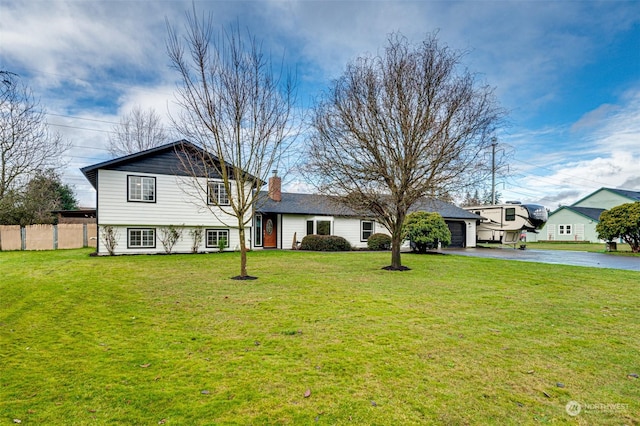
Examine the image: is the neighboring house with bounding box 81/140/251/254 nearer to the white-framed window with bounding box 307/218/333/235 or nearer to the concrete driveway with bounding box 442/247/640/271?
the white-framed window with bounding box 307/218/333/235

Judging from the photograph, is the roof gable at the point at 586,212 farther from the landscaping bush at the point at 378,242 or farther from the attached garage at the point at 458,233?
the landscaping bush at the point at 378,242

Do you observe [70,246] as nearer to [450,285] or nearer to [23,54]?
[23,54]

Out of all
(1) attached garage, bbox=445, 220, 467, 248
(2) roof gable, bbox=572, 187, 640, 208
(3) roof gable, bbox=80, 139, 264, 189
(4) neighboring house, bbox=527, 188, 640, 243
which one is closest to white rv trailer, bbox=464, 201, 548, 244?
(1) attached garage, bbox=445, 220, 467, 248

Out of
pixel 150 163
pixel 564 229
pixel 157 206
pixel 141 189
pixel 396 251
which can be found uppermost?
pixel 150 163

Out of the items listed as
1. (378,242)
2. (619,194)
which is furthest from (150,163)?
(619,194)

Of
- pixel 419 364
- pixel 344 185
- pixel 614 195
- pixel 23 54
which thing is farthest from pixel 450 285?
pixel 614 195

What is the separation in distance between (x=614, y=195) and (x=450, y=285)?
49973 millimetres

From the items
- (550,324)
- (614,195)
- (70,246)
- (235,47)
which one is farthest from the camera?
(614,195)

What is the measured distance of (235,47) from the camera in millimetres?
9695

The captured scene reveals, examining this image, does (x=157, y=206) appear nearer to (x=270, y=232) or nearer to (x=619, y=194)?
(x=270, y=232)

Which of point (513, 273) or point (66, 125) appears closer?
point (513, 273)

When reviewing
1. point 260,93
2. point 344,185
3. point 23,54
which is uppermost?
point 23,54

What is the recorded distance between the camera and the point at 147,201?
17562 mm

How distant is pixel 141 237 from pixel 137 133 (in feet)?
54.7
